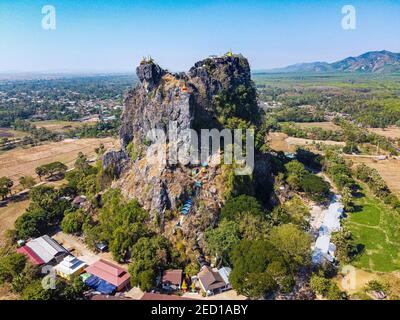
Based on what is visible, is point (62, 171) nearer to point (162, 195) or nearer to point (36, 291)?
point (162, 195)

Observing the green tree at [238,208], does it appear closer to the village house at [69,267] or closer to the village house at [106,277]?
the village house at [106,277]

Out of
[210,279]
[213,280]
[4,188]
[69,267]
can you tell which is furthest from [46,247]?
[4,188]

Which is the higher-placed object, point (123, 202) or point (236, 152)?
point (236, 152)

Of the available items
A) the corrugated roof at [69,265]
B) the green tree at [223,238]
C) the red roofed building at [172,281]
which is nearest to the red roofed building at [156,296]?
the red roofed building at [172,281]

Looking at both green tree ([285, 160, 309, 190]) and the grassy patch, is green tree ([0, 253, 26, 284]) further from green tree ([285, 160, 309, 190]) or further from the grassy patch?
green tree ([285, 160, 309, 190])

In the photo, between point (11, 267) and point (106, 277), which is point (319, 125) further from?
point (11, 267)
